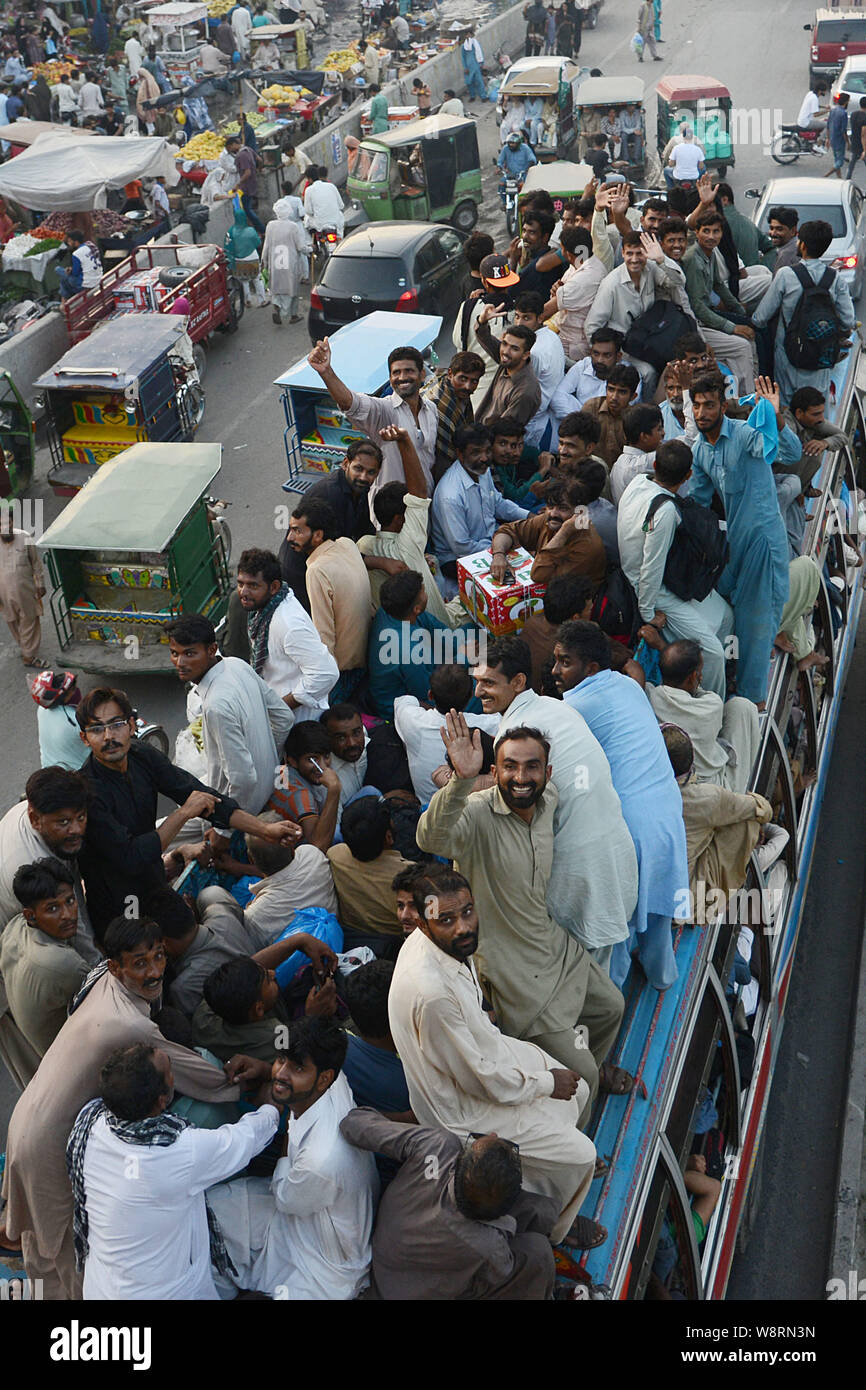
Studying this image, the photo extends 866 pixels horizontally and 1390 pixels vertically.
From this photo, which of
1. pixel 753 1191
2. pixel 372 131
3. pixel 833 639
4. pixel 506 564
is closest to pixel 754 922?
pixel 753 1191

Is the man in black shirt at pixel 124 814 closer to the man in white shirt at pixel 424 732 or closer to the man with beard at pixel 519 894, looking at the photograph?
the man in white shirt at pixel 424 732

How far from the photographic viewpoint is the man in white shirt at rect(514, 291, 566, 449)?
24.8 ft

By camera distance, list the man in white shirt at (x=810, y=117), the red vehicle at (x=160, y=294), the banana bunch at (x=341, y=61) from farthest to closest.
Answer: the banana bunch at (x=341, y=61), the man in white shirt at (x=810, y=117), the red vehicle at (x=160, y=294)

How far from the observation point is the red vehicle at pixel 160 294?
14.3 m

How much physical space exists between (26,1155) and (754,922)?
295cm

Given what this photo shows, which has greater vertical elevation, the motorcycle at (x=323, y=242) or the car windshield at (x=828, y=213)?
the car windshield at (x=828, y=213)

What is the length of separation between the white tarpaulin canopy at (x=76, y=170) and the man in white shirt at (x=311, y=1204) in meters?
15.0

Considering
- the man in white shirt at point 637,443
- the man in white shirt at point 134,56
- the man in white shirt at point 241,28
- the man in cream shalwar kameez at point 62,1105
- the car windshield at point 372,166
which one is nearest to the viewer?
the man in cream shalwar kameez at point 62,1105

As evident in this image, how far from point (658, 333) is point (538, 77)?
50.2ft

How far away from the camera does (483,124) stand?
25656mm

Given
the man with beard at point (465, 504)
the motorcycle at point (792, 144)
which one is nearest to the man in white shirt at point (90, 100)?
the motorcycle at point (792, 144)

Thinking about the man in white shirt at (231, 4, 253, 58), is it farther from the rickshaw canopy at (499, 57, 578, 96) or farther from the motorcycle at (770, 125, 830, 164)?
the motorcycle at (770, 125, 830, 164)

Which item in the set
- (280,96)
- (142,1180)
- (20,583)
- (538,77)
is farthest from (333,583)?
(280,96)

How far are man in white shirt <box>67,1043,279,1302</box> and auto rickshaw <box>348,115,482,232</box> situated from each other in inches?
635
